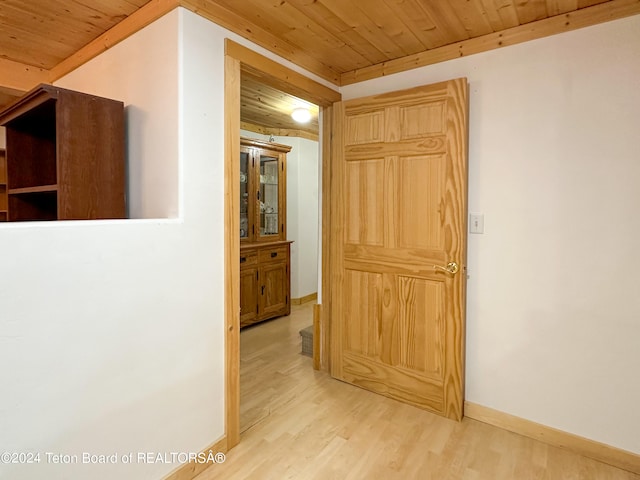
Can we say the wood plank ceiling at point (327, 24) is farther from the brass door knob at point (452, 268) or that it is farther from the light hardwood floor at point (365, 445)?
the light hardwood floor at point (365, 445)

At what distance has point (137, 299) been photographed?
5.00 ft

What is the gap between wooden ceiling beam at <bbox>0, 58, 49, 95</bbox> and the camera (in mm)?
2527

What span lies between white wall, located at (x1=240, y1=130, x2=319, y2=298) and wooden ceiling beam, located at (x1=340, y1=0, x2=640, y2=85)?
239cm

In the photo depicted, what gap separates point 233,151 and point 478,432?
2.20 m

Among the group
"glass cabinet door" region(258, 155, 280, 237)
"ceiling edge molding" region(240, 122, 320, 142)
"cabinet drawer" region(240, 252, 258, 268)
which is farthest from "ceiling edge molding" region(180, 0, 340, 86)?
"ceiling edge molding" region(240, 122, 320, 142)

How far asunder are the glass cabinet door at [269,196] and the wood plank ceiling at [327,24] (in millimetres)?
2012

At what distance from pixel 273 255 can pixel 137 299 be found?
8.94 ft

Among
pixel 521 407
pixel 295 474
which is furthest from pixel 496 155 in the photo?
pixel 295 474

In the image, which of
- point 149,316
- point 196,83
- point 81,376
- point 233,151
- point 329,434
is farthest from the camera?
point 329,434

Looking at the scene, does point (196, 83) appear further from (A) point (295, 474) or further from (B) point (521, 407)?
(B) point (521, 407)

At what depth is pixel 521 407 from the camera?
6.90 feet

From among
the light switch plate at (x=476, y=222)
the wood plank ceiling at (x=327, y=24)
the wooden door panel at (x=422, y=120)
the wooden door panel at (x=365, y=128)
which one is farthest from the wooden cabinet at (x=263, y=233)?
the light switch plate at (x=476, y=222)

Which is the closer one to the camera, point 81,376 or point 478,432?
point 81,376

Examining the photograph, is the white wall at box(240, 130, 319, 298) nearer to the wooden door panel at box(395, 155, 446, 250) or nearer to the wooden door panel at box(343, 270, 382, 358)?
the wooden door panel at box(343, 270, 382, 358)
